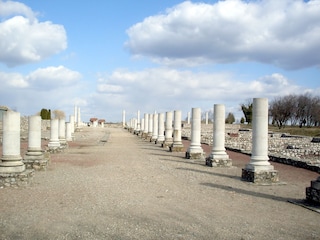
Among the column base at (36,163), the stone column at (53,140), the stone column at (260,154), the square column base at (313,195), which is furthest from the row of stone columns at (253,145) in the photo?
the stone column at (53,140)

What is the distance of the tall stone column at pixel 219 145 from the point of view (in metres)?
16.4

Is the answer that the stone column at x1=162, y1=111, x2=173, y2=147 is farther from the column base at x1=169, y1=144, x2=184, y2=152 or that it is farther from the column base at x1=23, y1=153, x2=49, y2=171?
the column base at x1=23, y1=153, x2=49, y2=171

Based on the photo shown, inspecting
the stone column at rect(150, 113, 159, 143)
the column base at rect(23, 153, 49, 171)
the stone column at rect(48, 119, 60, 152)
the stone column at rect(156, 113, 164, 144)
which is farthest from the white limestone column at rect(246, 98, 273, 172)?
the stone column at rect(150, 113, 159, 143)

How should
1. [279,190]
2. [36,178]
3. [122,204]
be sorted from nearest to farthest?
1. [122,204]
2. [279,190]
3. [36,178]

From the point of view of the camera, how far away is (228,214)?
25.5 feet

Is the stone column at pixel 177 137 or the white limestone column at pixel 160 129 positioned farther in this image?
Answer: the white limestone column at pixel 160 129

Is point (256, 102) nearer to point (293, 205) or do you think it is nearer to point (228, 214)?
point (293, 205)

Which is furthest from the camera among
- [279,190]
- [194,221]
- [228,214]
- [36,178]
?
[36,178]

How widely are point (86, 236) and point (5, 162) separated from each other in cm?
662

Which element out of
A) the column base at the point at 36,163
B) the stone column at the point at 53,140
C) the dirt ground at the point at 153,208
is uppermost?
the stone column at the point at 53,140

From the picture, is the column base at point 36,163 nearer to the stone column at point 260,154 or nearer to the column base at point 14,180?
the column base at point 14,180

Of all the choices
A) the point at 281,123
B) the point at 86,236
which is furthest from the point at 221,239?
the point at 281,123

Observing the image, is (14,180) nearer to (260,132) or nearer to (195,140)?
(260,132)

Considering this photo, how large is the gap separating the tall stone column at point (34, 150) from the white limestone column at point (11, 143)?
257 cm
